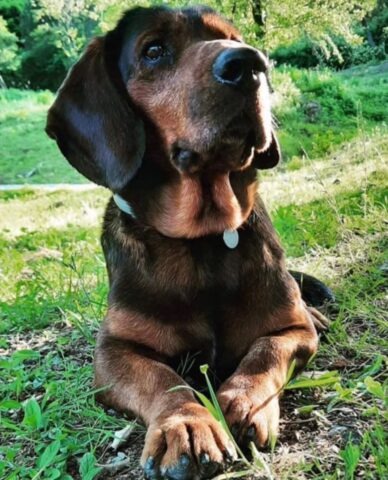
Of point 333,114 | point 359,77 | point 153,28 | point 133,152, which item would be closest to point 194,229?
point 133,152

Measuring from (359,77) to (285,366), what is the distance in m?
15.7

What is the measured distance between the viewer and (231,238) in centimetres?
280

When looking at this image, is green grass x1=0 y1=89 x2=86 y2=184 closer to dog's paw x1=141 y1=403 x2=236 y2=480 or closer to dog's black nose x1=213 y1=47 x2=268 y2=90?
dog's black nose x1=213 y1=47 x2=268 y2=90

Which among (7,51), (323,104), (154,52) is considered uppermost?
(154,52)

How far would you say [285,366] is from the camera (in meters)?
2.39

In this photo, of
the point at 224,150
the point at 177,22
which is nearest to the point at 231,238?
the point at 224,150

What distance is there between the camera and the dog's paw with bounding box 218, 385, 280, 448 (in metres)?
1.97

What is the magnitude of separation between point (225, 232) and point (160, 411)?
39.1 inches

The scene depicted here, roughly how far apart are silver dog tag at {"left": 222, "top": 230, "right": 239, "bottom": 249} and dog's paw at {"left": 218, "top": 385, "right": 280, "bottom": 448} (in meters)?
0.78

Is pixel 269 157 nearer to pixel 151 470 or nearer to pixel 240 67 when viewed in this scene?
pixel 240 67

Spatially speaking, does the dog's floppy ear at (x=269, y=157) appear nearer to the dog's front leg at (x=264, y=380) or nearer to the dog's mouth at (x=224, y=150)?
the dog's mouth at (x=224, y=150)

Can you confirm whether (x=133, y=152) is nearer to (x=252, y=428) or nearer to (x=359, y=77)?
(x=252, y=428)

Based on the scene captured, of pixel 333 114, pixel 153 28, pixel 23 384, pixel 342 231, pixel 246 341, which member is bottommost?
pixel 333 114

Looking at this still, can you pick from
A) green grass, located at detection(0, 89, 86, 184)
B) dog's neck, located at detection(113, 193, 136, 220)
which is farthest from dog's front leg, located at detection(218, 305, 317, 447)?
green grass, located at detection(0, 89, 86, 184)
